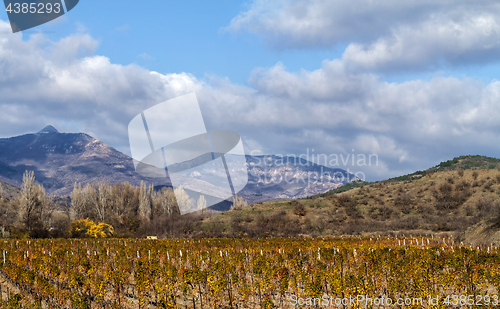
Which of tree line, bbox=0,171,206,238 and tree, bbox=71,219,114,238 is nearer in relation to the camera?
tree, bbox=71,219,114,238

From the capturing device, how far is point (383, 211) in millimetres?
48500

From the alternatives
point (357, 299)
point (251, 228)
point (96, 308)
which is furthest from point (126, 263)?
point (251, 228)

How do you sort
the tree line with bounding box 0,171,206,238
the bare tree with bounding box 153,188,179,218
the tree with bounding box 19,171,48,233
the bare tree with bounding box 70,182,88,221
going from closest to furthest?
the tree with bounding box 19,171,48,233
the tree line with bounding box 0,171,206,238
the bare tree with bounding box 70,182,88,221
the bare tree with bounding box 153,188,179,218

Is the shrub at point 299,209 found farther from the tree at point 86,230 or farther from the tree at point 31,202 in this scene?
the tree at point 31,202

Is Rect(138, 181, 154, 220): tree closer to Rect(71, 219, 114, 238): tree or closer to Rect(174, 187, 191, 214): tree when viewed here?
Rect(174, 187, 191, 214): tree

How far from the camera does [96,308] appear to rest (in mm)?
10039

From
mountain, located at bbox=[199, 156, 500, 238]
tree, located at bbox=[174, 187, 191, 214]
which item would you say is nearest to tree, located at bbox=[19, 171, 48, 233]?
mountain, located at bbox=[199, 156, 500, 238]

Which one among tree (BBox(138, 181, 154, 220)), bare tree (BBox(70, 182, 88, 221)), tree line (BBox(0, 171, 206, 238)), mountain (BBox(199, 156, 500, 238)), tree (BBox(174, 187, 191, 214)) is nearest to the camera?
→ mountain (BBox(199, 156, 500, 238))

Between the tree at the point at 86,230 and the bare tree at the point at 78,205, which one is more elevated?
the bare tree at the point at 78,205

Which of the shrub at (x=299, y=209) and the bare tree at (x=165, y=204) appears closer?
the shrub at (x=299, y=209)

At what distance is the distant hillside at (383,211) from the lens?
39.8 metres

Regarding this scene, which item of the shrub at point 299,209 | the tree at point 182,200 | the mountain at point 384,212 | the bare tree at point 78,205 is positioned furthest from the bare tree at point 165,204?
the shrub at point 299,209

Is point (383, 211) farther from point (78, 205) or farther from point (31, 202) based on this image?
point (78, 205)

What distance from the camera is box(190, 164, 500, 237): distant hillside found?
39844mm
